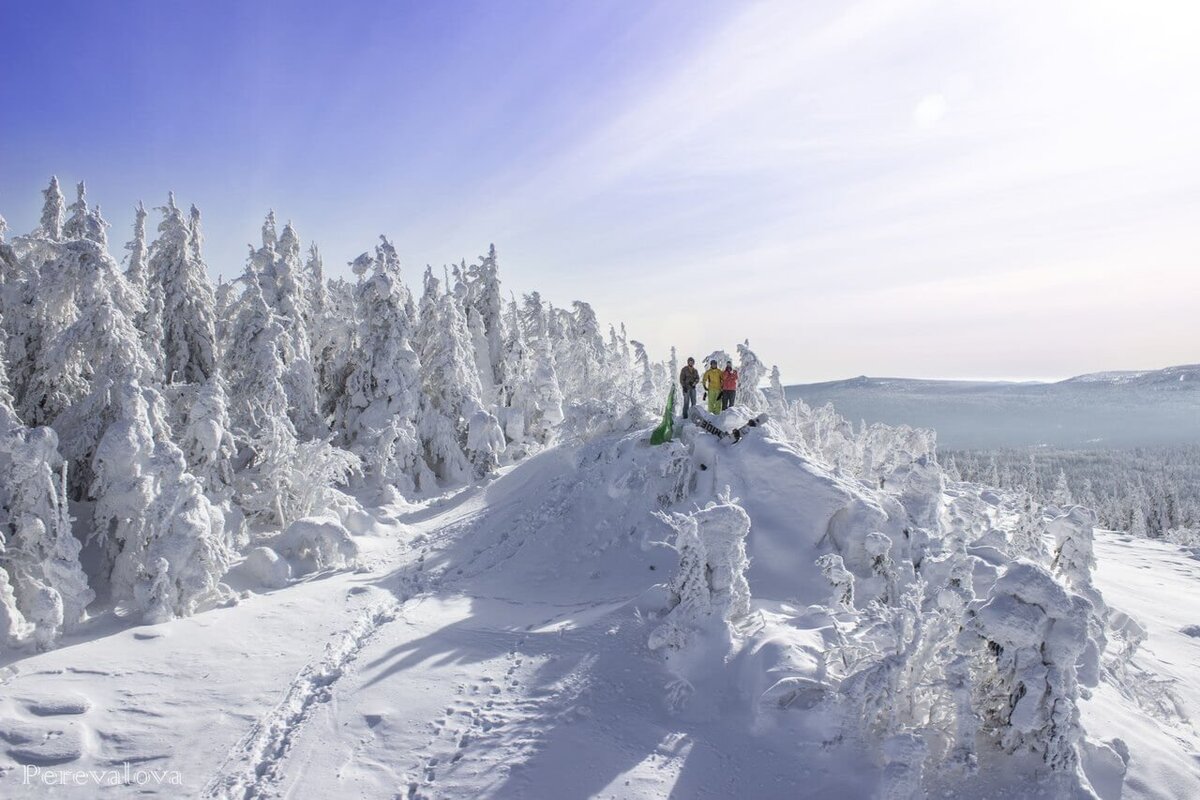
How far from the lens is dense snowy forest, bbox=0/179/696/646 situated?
10.4 m

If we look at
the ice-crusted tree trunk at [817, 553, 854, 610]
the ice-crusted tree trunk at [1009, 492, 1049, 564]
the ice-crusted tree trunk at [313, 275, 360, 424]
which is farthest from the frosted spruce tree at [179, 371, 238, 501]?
the ice-crusted tree trunk at [1009, 492, 1049, 564]

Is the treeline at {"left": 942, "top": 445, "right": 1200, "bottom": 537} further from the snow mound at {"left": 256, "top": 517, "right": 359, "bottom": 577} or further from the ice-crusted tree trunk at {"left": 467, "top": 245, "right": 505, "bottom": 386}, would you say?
the ice-crusted tree trunk at {"left": 467, "top": 245, "right": 505, "bottom": 386}

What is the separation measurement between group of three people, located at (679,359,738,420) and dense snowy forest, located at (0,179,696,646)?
2823mm

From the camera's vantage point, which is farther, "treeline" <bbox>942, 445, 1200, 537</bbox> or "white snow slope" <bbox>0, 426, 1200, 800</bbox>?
"treeline" <bbox>942, 445, 1200, 537</bbox>

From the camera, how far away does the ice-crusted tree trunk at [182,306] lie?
840 inches

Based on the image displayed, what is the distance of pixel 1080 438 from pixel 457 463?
215528mm

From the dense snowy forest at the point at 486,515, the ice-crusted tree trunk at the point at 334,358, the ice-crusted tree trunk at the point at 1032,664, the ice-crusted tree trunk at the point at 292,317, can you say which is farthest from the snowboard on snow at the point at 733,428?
the ice-crusted tree trunk at the point at 334,358

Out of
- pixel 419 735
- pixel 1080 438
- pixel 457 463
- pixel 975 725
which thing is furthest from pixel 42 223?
pixel 1080 438

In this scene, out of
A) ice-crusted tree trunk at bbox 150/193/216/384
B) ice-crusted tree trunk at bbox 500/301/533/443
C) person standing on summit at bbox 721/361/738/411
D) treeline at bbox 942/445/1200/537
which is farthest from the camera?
treeline at bbox 942/445/1200/537

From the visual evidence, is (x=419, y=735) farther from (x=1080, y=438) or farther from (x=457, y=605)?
(x=1080, y=438)

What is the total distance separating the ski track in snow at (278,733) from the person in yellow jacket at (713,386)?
36.2 ft

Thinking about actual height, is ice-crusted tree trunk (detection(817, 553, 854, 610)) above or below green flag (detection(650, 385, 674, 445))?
below

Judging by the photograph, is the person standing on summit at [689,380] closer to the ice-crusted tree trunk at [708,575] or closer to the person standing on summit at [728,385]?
the person standing on summit at [728,385]

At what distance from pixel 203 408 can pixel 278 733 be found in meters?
10.2
